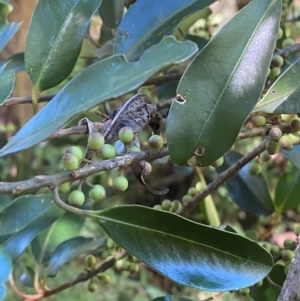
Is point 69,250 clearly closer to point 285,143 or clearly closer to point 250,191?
point 250,191

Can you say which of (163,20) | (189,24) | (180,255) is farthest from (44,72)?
(189,24)

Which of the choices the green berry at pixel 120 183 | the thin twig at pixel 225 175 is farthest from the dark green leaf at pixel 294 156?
the green berry at pixel 120 183

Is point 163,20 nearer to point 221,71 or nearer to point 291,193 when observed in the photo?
point 221,71

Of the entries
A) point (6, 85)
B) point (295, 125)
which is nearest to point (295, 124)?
point (295, 125)

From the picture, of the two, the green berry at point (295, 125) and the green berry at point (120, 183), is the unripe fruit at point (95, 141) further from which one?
the green berry at point (295, 125)

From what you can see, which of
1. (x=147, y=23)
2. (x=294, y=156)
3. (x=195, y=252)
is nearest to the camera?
(x=195, y=252)

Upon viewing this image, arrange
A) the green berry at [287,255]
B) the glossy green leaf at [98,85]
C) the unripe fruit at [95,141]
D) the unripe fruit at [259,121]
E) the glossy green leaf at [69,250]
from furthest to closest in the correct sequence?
the glossy green leaf at [69,250]
the green berry at [287,255]
the unripe fruit at [259,121]
the unripe fruit at [95,141]
the glossy green leaf at [98,85]
